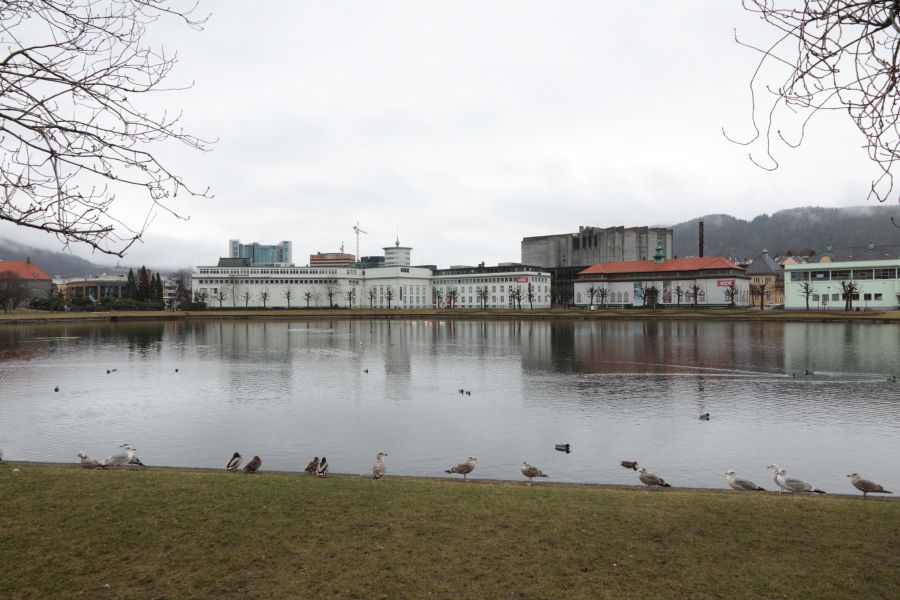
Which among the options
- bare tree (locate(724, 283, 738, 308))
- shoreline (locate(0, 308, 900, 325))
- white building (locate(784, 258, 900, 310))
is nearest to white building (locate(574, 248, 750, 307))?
bare tree (locate(724, 283, 738, 308))

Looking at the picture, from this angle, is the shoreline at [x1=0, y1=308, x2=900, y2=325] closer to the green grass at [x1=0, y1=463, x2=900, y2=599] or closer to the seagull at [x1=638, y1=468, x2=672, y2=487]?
the seagull at [x1=638, y1=468, x2=672, y2=487]

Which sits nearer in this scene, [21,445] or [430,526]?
[430,526]

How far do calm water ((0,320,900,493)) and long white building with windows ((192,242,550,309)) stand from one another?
379 feet

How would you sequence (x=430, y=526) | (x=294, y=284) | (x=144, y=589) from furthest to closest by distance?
(x=294, y=284), (x=430, y=526), (x=144, y=589)

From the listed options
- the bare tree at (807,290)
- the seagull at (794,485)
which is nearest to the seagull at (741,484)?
the seagull at (794,485)

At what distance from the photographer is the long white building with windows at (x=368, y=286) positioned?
537 ft

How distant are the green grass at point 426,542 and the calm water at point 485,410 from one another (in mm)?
4631

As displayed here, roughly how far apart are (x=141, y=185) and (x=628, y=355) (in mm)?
44286

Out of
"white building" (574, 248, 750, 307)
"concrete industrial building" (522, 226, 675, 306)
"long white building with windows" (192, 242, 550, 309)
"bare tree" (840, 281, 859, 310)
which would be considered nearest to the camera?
"bare tree" (840, 281, 859, 310)

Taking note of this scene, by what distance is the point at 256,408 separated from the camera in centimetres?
2503

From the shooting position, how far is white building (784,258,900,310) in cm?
10431

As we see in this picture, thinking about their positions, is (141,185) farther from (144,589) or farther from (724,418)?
(724,418)

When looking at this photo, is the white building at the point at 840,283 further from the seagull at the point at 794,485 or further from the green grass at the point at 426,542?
the green grass at the point at 426,542

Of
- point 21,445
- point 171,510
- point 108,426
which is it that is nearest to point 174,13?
point 171,510
